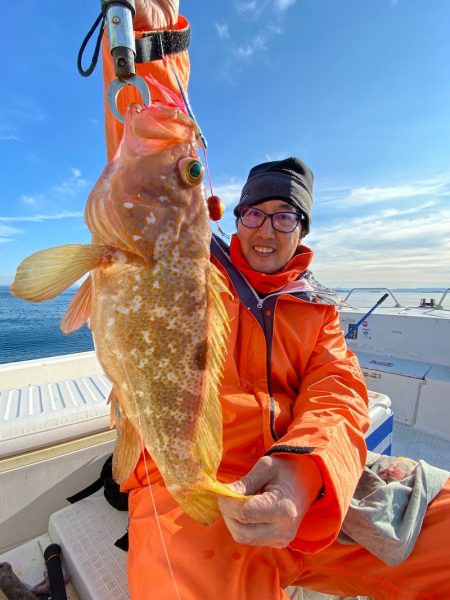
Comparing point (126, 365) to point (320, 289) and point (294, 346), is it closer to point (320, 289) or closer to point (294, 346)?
point (294, 346)

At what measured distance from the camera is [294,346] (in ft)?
7.84

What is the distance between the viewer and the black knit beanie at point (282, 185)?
2.69 meters

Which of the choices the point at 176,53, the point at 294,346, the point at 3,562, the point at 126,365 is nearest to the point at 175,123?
the point at 176,53

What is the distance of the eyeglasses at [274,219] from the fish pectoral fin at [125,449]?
1.70 meters

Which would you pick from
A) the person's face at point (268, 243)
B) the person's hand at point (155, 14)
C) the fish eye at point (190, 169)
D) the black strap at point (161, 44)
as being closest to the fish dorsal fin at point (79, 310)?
the fish eye at point (190, 169)

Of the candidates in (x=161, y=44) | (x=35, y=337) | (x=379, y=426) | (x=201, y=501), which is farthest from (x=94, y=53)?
(x=35, y=337)

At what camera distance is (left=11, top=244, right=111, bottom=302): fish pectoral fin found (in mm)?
1303

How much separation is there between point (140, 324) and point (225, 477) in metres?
1.19

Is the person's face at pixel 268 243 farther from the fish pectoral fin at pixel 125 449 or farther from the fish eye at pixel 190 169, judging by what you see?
the fish pectoral fin at pixel 125 449

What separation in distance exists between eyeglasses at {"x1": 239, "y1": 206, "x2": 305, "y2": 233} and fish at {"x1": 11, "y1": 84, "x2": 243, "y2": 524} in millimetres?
1148

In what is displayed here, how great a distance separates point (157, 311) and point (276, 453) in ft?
2.99

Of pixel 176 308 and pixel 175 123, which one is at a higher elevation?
pixel 175 123

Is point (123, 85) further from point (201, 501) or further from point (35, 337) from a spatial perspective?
point (35, 337)

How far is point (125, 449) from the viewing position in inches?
60.5
